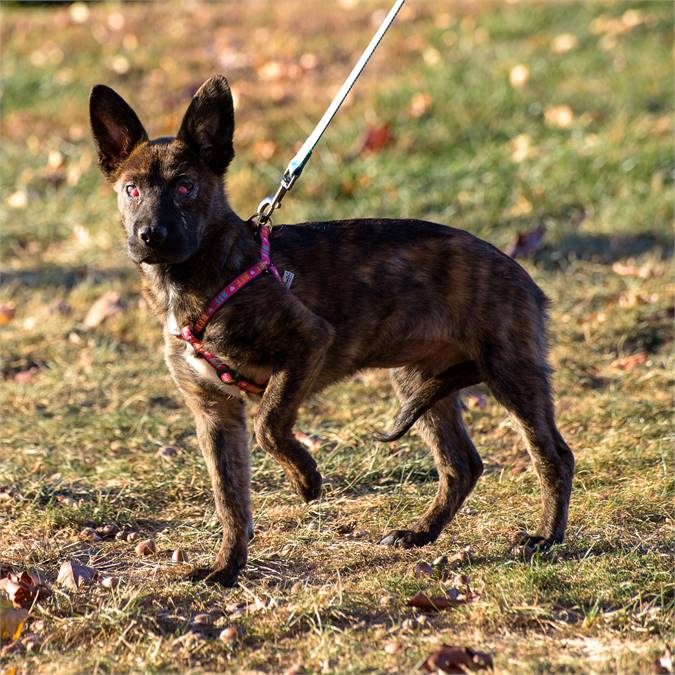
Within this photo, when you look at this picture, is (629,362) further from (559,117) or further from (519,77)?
(519,77)

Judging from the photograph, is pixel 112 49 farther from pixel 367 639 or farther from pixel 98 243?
pixel 367 639

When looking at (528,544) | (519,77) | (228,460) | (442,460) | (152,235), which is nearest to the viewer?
(152,235)

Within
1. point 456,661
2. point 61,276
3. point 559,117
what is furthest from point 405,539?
point 559,117

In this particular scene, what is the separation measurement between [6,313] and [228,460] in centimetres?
356

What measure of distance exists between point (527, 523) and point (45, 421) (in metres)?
2.61

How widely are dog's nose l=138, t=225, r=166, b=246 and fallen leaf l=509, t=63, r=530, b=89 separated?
21.5ft

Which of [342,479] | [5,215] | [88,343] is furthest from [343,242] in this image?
[5,215]

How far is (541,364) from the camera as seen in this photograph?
4.41 m

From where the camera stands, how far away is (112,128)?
4277 millimetres

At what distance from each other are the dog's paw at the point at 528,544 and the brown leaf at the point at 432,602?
0.48 meters

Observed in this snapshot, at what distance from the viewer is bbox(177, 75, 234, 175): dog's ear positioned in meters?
4.13

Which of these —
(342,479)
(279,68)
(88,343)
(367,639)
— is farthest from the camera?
(279,68)

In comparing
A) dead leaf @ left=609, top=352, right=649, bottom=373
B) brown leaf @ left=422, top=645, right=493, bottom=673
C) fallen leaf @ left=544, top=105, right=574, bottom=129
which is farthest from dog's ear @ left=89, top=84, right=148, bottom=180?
fallen leaf @ left=544, top=105, right=574, bottom=129

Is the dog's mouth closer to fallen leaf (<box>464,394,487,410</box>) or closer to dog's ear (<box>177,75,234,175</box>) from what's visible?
dog's ear (<box>177,75,234,175</box>)
